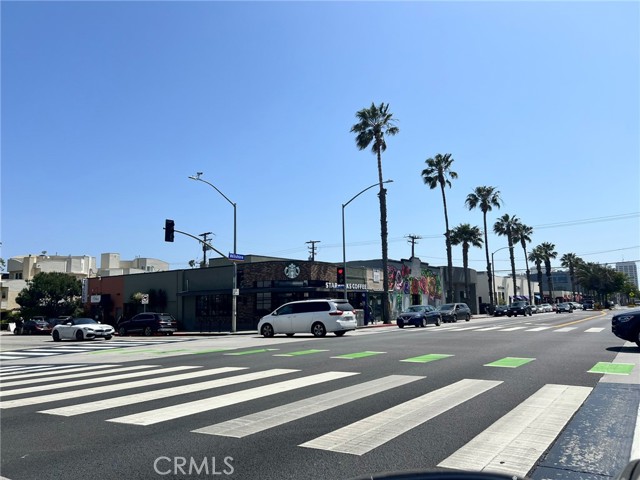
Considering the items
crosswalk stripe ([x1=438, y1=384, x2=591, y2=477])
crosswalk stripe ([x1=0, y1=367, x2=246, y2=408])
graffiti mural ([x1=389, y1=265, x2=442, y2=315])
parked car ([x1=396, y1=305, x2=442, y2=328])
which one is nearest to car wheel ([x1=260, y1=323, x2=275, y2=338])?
parked car ([x1=396, y1=305, x2=442, y2=328])

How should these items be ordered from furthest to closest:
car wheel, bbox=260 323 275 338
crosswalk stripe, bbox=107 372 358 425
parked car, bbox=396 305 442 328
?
parked car, bbox=396 305 442 328 < car wheel, bbox=260 323 275 338 < crosswalk stripe, bbox=107 372 358 425

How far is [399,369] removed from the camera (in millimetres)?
10898

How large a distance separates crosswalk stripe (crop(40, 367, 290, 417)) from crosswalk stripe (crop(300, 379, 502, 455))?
362cm

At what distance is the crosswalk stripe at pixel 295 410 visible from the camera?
5939mm

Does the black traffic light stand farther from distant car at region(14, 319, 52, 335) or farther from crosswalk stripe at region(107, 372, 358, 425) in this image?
distant car at region(14, 319, 52, 335)

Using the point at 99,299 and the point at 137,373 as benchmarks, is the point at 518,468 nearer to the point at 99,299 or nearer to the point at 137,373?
the point at 137,373

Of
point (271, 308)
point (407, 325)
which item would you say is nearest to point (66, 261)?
point (271, 308)

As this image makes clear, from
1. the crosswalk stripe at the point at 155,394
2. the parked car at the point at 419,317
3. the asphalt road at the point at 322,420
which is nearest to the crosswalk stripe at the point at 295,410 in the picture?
the asphalt road at the point at 322,420

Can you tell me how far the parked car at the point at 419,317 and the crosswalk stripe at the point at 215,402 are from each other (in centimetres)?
2572

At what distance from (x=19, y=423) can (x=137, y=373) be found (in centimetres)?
487

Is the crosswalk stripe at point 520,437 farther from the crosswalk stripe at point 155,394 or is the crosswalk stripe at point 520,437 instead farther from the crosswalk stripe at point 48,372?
the crosswalk stripe at point 48,372

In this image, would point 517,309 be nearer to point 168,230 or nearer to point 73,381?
point 168,230

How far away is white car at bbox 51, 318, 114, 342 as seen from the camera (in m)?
29.6

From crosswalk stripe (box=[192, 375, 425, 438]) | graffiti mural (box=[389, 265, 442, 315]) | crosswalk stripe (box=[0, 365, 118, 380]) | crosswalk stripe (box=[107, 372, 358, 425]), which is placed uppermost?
graffiti mural (box=[389, 265, 442, 315])
